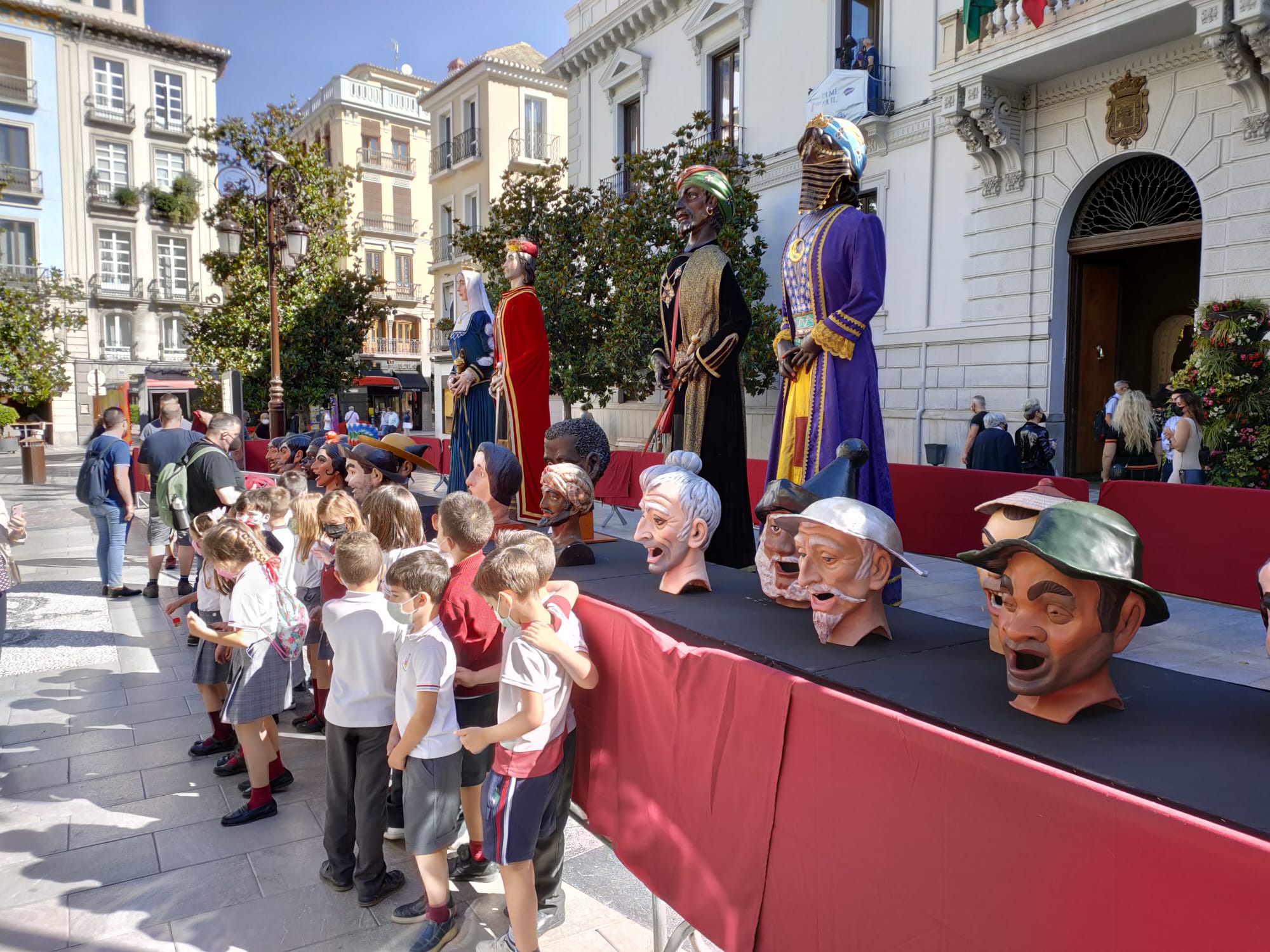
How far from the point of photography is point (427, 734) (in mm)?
2928

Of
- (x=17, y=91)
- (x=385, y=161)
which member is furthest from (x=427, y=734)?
(x=385, y=161)

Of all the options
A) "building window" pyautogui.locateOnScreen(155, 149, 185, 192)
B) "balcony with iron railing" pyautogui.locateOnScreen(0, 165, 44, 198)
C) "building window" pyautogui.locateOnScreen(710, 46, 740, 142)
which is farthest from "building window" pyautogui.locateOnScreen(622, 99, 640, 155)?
"balcony with iron railing" pyautogui.locateOnScreen(0, 165, 44, 198)

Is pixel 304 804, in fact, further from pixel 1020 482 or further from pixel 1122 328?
pixel 1122 328

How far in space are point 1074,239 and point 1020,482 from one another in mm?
6450

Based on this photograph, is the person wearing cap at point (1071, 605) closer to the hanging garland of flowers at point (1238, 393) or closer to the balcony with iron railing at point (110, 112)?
the hanging garland of flowers at point (1238, 393)

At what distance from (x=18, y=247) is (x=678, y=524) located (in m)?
37.7

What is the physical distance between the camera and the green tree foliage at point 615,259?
1385 centimetres

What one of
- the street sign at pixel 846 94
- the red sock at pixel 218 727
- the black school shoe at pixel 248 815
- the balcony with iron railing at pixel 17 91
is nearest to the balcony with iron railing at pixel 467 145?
the balcony with iron railing at pixel 17 91

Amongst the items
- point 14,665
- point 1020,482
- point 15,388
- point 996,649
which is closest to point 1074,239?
point 1020,482

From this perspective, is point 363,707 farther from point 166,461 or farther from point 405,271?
point 405,271

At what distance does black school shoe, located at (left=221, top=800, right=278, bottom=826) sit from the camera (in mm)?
3703

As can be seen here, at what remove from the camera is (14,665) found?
5922 millimetres

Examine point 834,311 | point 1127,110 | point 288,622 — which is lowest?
point 288,622

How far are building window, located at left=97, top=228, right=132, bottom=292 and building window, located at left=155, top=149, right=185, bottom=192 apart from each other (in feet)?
8.95
